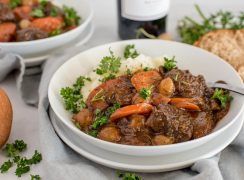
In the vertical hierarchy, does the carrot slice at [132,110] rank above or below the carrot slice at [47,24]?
above

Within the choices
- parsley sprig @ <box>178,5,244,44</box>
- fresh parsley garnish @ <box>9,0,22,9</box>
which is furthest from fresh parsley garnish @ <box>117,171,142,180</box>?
fresh parsley garnish @ <box>9,0,22,9</box>

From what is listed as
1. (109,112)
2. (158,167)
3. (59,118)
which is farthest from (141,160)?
(59,118)

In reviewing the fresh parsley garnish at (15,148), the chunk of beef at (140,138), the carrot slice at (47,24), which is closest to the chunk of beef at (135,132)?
the chunk of beef at (140,138)

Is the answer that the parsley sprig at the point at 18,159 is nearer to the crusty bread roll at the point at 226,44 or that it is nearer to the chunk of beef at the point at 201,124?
the chunk of beef at the point at 201,124

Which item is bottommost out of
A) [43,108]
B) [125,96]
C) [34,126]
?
[34,126]

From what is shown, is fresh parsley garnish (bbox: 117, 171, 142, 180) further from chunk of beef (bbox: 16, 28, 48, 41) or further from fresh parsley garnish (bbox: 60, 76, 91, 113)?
chunk of beef (bbox: 16, 28, 48, 41)

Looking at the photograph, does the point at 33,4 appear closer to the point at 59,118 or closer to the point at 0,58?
the point at 0,58
